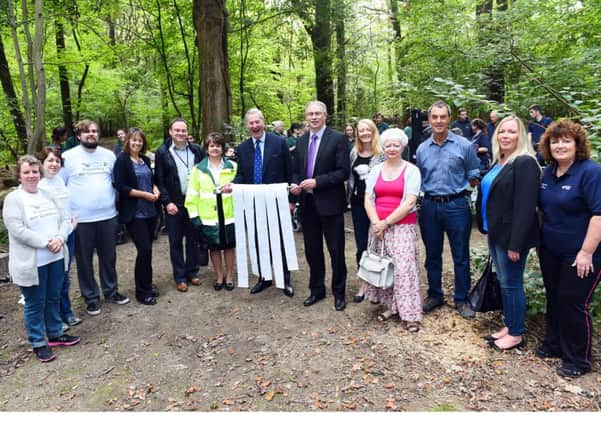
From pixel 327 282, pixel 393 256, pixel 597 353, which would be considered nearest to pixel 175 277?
pixel 327 282

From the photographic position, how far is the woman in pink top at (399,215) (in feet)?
12.2

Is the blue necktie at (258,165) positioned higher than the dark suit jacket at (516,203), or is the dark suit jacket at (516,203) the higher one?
the blue necktie at (258,165)

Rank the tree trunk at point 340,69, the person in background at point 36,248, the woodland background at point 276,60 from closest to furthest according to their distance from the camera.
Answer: the person in background at point 36,248 → the woodland background at point 276,60 → the tree trunk at point 340,69

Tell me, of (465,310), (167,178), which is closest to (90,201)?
(167,178)

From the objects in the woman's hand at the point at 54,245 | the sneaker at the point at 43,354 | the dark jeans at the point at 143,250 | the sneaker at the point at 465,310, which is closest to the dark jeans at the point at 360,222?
the sneaker at the point at 465,310

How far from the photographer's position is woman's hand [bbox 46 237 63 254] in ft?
11.3

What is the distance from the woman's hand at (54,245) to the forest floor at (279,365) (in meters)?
0.95

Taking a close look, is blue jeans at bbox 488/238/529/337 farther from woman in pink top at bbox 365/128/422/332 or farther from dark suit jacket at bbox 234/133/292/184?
dark suit jacket at bbox 234/133/292/184

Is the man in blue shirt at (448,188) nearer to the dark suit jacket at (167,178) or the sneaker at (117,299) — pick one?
the dark suit jacket at (167,178)

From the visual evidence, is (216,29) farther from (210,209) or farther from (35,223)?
(35,223)

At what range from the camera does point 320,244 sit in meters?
4.52

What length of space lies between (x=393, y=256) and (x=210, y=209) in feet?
6.97

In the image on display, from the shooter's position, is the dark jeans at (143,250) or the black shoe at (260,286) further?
the black shoe at (260,286)

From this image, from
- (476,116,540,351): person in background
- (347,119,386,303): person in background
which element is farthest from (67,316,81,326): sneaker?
(476,116,540,351): person in background
